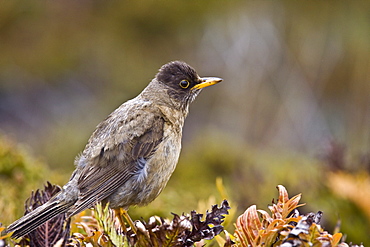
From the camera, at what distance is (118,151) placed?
12.5 feet

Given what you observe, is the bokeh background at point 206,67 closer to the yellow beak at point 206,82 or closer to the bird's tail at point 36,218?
the yellow beak at point 206,82

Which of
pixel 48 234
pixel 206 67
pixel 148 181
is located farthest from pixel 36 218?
pixel 206 67

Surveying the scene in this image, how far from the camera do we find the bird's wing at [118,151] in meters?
3.63

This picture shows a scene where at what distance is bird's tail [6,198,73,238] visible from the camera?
9.11 feet

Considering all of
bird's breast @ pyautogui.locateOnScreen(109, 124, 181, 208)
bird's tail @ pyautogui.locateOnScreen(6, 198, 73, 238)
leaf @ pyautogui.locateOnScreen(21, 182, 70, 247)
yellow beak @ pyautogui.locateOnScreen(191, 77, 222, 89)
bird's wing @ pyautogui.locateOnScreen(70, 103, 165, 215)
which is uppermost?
yellow beak @ pyautogui.locateOnScreen(191, 77, 222, 89)

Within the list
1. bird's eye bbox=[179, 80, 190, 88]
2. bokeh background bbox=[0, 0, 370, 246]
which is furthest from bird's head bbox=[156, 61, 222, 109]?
bokeh background bbox=[0, 0, 370, 246]

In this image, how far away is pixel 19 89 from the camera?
47.1ft

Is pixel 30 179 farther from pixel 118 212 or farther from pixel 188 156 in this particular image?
pixel 188 156

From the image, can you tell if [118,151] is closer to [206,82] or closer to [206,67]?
[206,82]

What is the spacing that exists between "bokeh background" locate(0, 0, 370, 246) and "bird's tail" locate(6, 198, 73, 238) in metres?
6.29

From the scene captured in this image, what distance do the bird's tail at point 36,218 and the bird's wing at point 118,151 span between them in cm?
43

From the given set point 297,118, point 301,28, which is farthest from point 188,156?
point 301,28

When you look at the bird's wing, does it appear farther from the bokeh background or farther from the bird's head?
the bokeh background

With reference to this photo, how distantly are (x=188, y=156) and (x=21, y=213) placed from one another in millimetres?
5334
